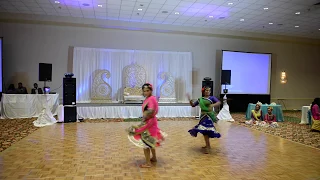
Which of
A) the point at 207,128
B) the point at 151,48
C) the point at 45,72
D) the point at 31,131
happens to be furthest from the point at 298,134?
the point at 45,72

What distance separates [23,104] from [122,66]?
12.6 ft

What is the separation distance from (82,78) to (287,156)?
25.0 feet

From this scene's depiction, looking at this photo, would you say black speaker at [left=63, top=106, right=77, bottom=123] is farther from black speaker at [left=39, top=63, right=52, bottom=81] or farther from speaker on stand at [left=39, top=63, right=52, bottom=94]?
black speaker at [left=39, top=63, right=52, bottom=81]

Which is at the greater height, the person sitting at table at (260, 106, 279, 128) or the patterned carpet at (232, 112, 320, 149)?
the person sitting at table at (260, 106, 279, 128)

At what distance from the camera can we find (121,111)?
28.3 ft

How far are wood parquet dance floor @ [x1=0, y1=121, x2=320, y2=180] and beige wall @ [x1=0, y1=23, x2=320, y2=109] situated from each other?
4317mm

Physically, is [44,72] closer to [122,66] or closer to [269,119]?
[122,66]

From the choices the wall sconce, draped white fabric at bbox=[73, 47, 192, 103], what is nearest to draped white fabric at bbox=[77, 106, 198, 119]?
draped white fabric at bbox=[73, 47, 192, 103]

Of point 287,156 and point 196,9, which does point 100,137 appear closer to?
point 287,156

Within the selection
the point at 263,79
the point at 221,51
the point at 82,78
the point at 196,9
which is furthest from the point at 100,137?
the point at 263,79

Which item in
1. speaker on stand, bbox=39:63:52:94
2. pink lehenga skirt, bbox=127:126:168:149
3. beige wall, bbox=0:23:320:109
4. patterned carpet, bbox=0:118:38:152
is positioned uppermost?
beige wall, bbox=0:23:320:109

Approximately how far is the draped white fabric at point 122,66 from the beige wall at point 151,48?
0.33 m

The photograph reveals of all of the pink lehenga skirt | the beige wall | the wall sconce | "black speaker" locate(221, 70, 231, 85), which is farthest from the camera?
the wall sconce

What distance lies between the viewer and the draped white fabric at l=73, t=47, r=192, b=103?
953cm
